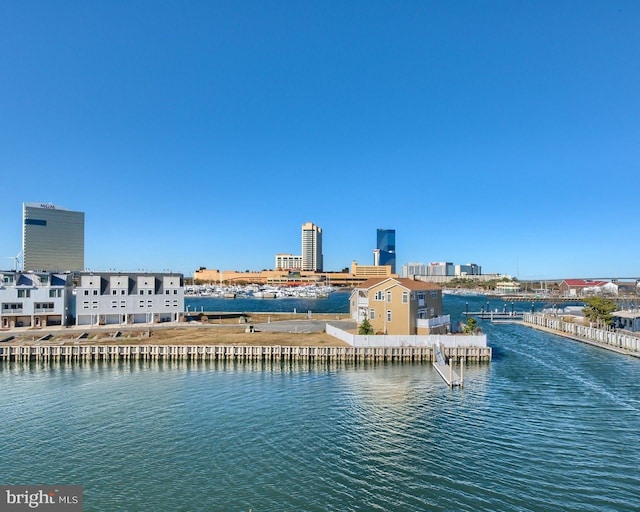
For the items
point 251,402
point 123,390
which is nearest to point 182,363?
point 123,390

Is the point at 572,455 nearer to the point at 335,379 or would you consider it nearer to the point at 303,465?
the point at 303,465

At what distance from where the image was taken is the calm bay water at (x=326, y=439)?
66.3ft

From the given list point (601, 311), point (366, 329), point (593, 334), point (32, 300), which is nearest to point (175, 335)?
point (32, 300)

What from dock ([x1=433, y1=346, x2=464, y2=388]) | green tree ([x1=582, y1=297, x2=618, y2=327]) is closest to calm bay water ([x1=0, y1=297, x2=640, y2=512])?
dock ([x1=433, y1=346, x2=464, y2=388])

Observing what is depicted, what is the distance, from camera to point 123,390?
3822cm

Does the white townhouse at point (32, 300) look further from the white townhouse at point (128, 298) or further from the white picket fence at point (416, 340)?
the white picket fence at point (416, 340)

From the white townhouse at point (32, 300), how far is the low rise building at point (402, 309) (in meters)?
49.7

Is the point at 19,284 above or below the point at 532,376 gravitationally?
above

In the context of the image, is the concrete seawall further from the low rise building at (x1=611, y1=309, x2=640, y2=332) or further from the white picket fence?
the low rise building at (x1=611, y1=309, x2=640, y2=332)

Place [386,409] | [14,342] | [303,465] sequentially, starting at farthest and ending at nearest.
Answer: [14,342] < [386,409] < [303,465]

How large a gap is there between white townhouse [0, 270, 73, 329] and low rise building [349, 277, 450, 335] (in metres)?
49.7

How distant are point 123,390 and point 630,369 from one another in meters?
53.0

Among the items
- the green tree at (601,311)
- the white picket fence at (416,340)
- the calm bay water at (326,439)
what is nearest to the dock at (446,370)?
the calm bay water at (326,439)

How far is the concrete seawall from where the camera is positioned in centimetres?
5106
